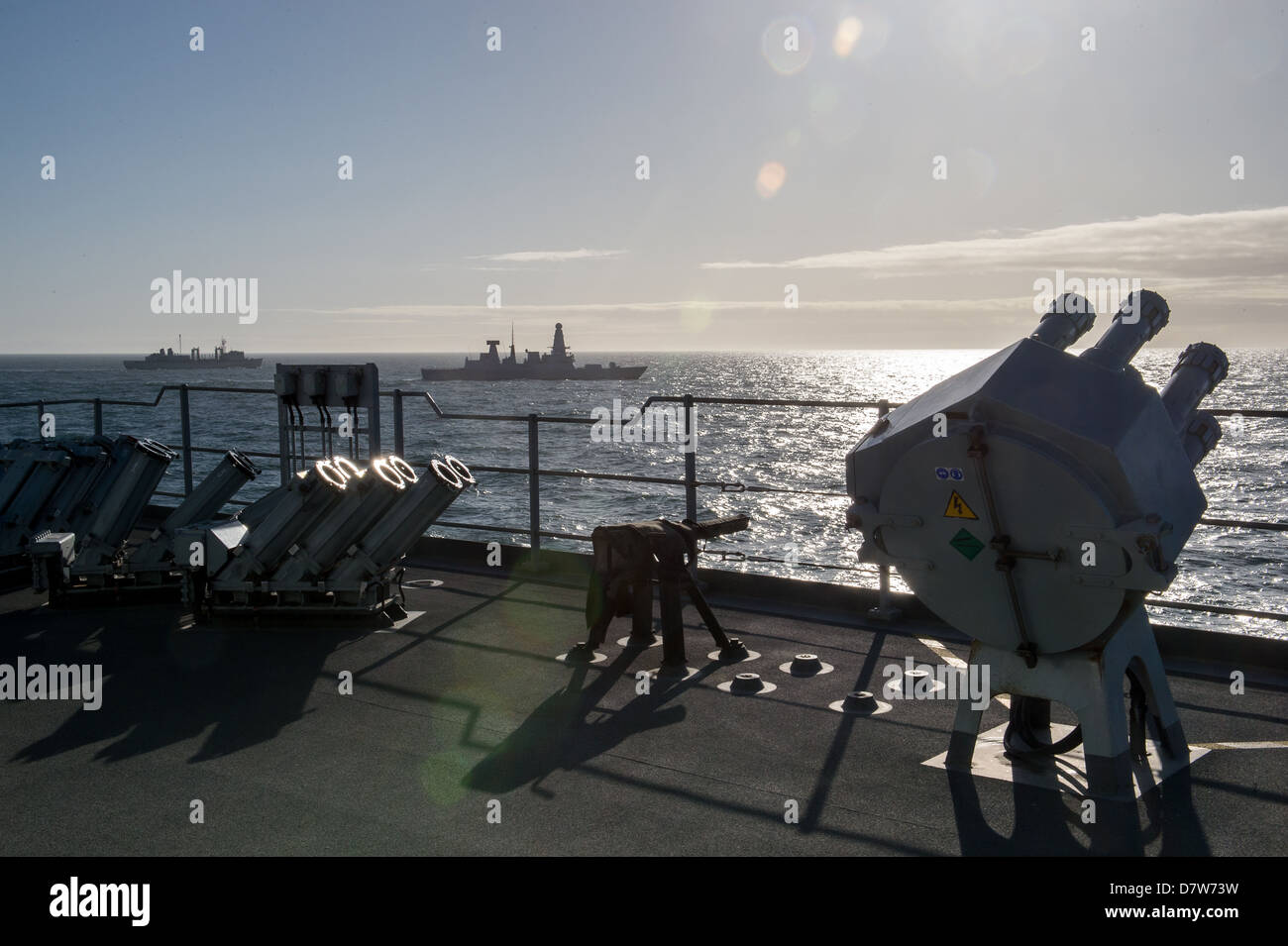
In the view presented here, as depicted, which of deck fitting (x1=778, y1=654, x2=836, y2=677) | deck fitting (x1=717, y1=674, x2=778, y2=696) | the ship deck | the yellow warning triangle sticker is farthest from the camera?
deck fitting (x1=778, y1=654, x2=836, y2=677)

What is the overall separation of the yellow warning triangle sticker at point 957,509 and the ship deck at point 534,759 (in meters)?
1.12

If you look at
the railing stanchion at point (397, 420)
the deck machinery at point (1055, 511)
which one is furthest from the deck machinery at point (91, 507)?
the deck machinery at point (1055, 511)

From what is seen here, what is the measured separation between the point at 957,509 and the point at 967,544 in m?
0.15

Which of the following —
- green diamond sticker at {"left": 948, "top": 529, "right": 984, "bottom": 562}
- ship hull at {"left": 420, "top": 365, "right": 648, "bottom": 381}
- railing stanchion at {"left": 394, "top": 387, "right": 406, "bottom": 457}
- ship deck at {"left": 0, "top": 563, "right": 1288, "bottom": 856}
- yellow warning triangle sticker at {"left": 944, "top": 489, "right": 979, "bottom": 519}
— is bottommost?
ship deck at {"left": 0, "top": 563, "right": 1288, "bottom": 856}

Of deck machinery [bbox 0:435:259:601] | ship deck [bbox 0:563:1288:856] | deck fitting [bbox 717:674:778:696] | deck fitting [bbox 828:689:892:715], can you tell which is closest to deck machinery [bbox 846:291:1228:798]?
ship deck [bbox 0:563:1288:856]

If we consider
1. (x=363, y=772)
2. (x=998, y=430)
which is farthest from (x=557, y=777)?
(x=998, y=430)

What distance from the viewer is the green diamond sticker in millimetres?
4609

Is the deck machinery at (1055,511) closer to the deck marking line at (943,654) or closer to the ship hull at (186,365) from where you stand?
the deck marking line at (943,654)

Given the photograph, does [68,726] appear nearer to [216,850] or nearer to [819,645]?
[216,850]

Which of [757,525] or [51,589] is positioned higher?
[51,589]

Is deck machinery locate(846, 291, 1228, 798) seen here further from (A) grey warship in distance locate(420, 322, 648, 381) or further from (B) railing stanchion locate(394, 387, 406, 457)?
(A) grey warship in distance locate(420, 322, 648, 381)

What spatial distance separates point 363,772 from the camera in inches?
194

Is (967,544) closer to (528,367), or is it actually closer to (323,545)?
(323,545)

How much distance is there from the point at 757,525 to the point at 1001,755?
28345mm
